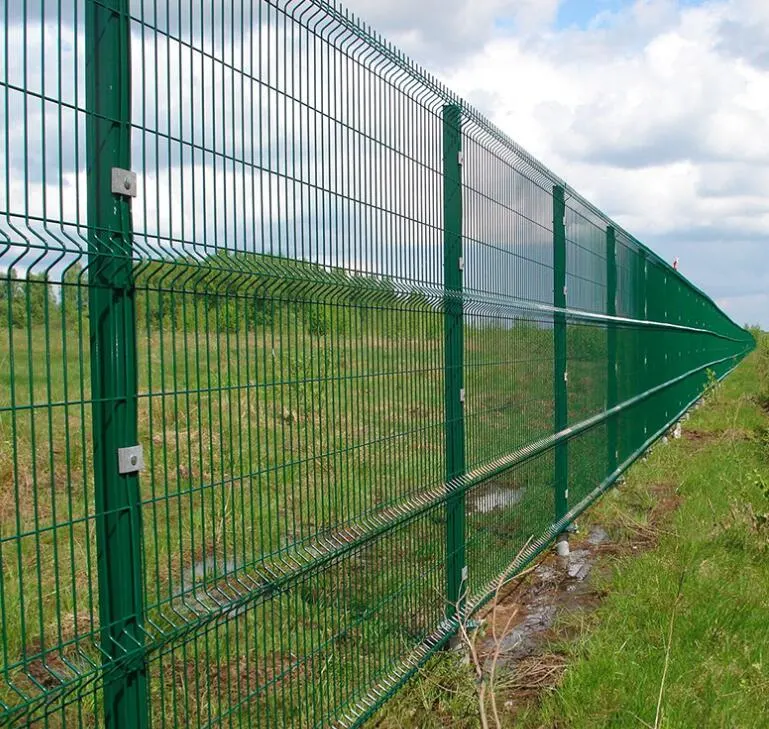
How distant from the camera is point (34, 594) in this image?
5.09 metres

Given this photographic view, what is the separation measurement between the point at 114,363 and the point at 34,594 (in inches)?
122

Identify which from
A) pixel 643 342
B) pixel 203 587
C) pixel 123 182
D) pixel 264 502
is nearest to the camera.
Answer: pixel 123 182

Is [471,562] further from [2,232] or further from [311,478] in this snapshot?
[2,232]

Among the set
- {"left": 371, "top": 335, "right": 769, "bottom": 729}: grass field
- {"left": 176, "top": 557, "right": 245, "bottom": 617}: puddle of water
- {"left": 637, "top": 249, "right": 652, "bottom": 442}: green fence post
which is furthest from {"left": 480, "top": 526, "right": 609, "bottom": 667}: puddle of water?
{"left": 637, "top": 249, "right": 652, "bottom": 442}: green fence post

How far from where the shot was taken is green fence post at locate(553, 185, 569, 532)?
23.7ft

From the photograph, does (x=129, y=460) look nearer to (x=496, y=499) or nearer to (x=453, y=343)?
(x=453, y=343)

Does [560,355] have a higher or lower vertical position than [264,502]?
higher

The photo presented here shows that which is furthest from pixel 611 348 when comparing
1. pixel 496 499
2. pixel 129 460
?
pixel 129 460

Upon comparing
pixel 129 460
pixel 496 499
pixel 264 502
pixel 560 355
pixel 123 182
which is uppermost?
pixel 123 182

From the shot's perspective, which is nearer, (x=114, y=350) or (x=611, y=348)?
(x=114, y=350)

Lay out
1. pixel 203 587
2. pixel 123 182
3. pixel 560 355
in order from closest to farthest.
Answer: pixel 123 182 < pixel 203 587 < pixel 560 355

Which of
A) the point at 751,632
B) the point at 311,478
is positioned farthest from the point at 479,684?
the point at 751,632

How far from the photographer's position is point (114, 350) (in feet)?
8.18

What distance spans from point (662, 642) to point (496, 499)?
49.2 inches
